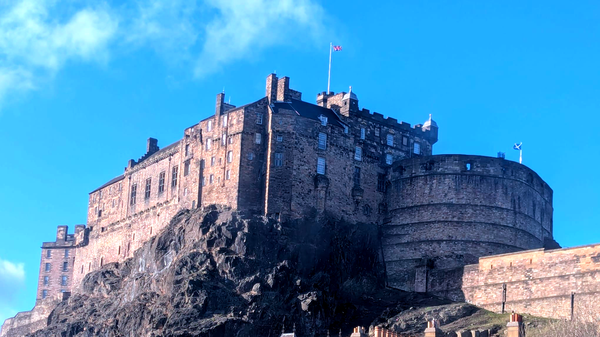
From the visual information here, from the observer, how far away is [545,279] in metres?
68.2

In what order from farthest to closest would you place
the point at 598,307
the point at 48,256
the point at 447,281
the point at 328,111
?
the point at 48,256 < the point at 328,111 < the point at 447,281 < the point at 598,307

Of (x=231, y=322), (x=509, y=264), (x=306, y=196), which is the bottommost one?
(x=231, y=322)

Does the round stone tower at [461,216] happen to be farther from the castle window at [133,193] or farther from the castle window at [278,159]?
the castle window at [133,193]

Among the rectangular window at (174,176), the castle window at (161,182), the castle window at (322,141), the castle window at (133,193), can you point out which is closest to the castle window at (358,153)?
the castle window at (322,141)

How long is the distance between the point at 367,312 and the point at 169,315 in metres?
14.9

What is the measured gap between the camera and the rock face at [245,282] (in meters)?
71.9

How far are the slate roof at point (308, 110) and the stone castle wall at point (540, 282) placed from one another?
18.9 meters

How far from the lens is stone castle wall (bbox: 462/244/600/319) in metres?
65.6

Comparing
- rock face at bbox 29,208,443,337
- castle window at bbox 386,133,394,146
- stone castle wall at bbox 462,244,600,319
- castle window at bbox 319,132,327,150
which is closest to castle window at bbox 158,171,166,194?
rock face at bbox 29,208,443,337

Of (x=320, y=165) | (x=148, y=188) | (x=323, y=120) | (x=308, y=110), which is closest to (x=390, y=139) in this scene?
(x=323, y=120)

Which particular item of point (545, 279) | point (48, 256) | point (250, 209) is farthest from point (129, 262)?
point (545, 279)

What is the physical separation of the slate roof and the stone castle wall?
18.9m

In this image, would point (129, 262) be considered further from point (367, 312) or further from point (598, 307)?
point (598, 307)

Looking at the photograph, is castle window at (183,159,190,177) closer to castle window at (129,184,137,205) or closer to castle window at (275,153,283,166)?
castle window at (275,153,283,166)
